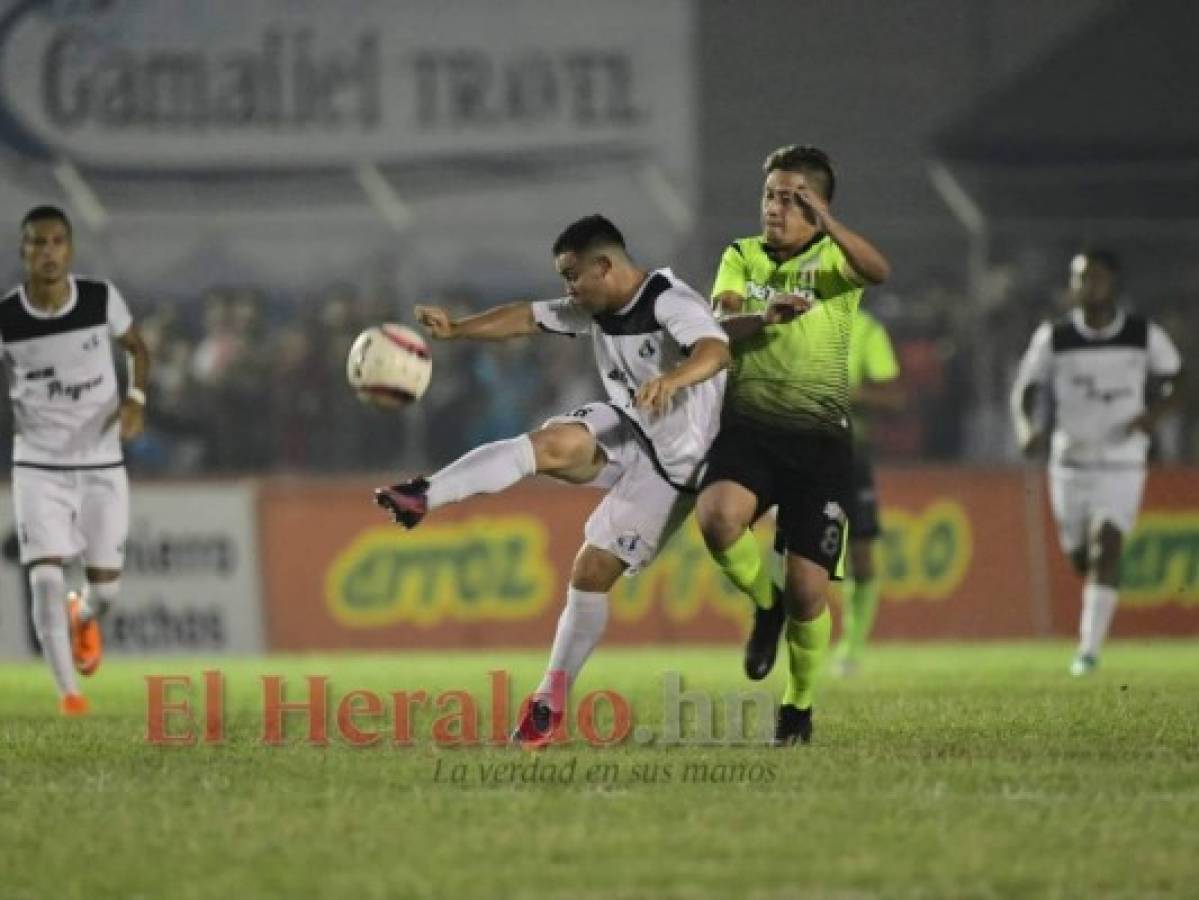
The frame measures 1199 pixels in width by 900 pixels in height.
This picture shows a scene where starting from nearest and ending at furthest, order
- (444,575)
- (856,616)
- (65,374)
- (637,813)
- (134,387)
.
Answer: (637,813)
(134,387)
(65,374)
(856,616)
(444,575)

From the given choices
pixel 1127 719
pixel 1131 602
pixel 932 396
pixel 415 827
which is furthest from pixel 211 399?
pixel 415 827

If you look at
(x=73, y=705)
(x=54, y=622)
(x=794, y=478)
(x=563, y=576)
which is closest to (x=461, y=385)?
(x=563, y=576)

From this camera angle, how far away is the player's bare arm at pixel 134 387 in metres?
12.2

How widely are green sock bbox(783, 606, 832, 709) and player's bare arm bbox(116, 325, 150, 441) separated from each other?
382cm

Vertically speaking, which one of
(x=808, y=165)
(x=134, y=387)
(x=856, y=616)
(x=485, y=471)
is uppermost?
(x=808, y=165)

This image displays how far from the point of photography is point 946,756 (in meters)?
8.98

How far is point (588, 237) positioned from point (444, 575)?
33.8 ft

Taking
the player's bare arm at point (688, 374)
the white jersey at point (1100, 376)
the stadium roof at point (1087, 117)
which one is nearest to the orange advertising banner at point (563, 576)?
the stadium roof at point (1087, 117)

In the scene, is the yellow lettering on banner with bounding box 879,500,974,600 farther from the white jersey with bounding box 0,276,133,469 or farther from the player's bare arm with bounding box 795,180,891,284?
the player's bare arm with bounding box 795,180,891,284

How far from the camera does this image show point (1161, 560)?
1972 centimetres

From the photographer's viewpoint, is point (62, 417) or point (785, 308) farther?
point (62, 417)

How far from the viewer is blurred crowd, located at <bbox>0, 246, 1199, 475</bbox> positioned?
801 inches

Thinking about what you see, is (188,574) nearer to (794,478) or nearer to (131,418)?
(131,418)

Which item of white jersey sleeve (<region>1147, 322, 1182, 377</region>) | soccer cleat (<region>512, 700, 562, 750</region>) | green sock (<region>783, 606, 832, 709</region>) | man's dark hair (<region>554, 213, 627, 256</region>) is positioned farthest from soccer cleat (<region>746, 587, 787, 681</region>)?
white jersey sleeve (<region>1147, 322, 1182, 377</region>)
